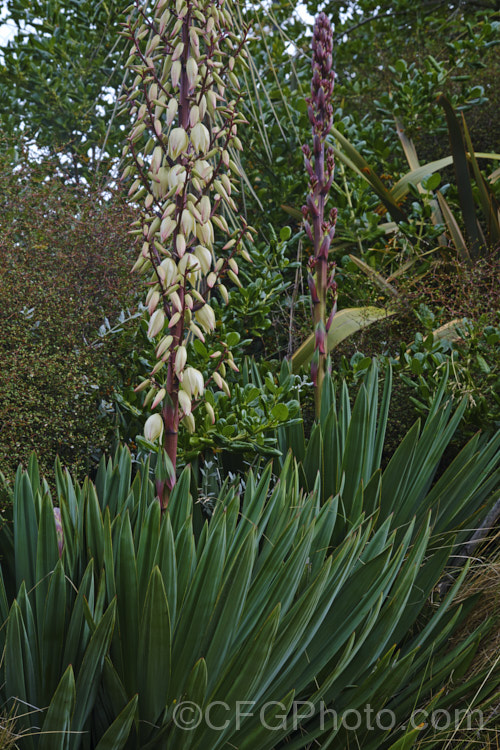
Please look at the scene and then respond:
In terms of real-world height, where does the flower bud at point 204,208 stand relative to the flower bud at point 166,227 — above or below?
above

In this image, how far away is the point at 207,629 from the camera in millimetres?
1413

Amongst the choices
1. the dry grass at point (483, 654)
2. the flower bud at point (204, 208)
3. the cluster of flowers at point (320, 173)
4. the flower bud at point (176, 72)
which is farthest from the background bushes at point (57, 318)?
the dry grass at point (483, 654)

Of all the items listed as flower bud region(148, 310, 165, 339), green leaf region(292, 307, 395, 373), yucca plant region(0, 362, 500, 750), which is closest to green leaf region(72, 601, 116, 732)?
yucca plant region(0, 362, 500, 750)

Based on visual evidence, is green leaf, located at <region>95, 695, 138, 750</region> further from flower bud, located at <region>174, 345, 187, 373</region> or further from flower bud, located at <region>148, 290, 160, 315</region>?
flower bud, located at <region>148, 290, 160, 315</region>

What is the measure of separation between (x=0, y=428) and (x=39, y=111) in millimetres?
3063

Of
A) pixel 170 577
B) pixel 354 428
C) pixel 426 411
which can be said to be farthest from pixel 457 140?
pixel 170 577

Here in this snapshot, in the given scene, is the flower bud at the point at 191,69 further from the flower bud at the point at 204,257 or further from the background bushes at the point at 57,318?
the background bushes at the point at 57,318

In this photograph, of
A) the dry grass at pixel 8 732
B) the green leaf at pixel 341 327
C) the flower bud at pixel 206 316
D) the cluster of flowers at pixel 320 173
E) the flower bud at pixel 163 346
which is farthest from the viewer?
the green leaf at pixel 341 327

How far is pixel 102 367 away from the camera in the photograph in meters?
2.78

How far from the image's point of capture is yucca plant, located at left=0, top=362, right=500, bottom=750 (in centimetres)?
129

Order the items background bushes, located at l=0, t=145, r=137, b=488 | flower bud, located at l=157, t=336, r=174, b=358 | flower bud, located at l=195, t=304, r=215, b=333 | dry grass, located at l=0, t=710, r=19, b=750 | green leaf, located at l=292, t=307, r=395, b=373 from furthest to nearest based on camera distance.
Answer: green leaf, located at l=292, t=307, r=395, b=373
background bushes, located at l=0, t=145, r=137, b=488
flower bud, located at l=195, t=304, r=215, b=333
flower bud, located at l=157, t=336, r=174, b=358
dry grass, located at l=0, t=710, r=19, b=750

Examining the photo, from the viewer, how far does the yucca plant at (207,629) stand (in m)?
1.29

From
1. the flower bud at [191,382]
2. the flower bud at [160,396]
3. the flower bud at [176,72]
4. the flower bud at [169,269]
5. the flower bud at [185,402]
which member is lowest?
the flower bud at [185,402]

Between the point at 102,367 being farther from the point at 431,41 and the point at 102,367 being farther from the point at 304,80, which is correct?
the point at 431,41
